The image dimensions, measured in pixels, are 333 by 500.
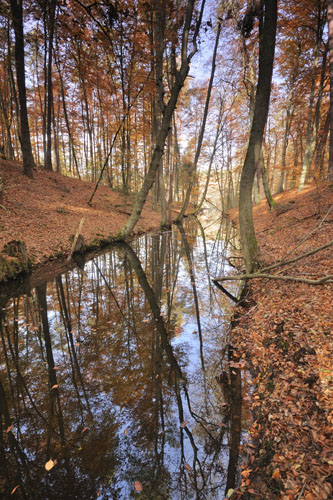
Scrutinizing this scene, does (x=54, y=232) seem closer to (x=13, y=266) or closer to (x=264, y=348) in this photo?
(x=13, y=266)

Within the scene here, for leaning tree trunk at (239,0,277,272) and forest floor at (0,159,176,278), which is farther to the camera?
forest floor at (0,159,176,278)

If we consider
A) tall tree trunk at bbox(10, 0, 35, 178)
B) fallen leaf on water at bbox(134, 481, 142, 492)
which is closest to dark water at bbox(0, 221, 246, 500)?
fallen leaf on water at bbox(134, 481, 142, 492)

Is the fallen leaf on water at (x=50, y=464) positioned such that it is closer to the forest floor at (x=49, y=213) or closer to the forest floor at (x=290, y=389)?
the forest floor at (x=290, y=389)

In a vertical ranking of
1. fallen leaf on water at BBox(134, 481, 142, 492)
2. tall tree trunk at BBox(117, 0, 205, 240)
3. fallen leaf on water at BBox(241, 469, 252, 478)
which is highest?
tall tree trunk at BBox(117, 0, 205, 240)

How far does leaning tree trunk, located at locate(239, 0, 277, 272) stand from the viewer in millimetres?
5113

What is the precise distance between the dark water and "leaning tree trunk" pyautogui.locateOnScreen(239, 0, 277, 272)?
1699mm

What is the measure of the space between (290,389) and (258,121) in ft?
18.4

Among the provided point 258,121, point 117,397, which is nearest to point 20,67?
point 258,121

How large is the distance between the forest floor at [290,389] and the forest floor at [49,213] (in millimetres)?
6671

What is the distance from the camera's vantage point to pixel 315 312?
12.2 ft

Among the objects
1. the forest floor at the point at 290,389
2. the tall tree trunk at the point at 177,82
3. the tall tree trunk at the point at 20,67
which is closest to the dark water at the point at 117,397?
the forest floor at the point at 290,389

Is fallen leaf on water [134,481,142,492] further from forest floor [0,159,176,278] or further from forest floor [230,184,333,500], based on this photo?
forest floor [0,159,176,278]

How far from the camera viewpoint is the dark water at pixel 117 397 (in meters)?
2.01

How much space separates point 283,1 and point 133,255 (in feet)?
45.3
